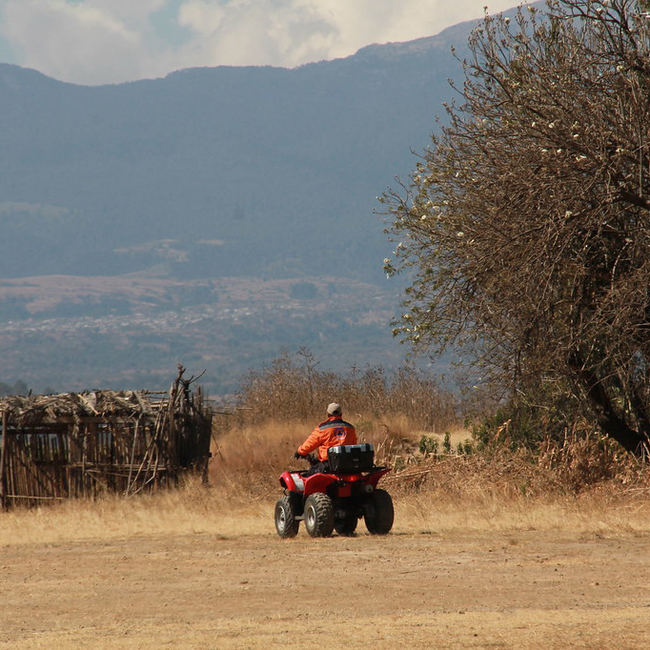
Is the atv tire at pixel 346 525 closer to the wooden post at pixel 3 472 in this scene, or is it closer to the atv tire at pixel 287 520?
the atv tire at pixel 287 520

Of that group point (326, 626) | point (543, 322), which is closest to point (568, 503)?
point (543, 322)

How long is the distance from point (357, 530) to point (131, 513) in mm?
4941

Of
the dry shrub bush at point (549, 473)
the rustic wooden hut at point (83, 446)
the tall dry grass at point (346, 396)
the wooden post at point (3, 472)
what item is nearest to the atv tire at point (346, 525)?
the dry shrub bush at point (549, 473)

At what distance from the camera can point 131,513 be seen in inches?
782

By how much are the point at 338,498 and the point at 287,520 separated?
75cm

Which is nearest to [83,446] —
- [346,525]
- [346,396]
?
[346,525]

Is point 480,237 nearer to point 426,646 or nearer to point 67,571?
point 67,571

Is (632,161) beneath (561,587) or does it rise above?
above

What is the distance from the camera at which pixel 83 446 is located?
883 inches

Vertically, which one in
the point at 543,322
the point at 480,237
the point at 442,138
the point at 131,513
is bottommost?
the point at 131,513

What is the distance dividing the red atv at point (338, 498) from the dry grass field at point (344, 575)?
28 cm

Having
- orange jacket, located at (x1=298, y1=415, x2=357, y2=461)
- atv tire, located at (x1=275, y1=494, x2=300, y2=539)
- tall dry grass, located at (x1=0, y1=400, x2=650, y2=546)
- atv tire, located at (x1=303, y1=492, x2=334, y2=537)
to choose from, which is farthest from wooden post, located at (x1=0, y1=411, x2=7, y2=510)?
orange jacket, located at (x1=298, y1=415, x2=357, y2=461)

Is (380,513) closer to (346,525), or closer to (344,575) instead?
(346,525)

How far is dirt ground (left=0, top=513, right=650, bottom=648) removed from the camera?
8789 mm
